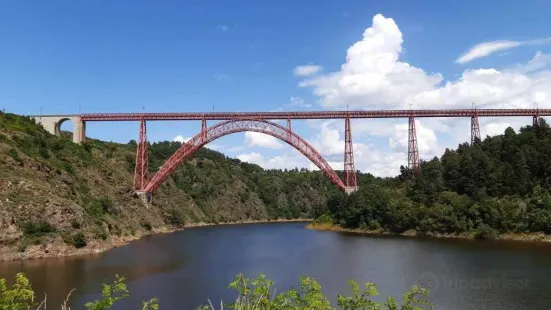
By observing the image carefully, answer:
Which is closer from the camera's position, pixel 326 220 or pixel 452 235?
pixel 452 235

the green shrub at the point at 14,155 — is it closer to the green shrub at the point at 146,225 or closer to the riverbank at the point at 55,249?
the riverbank at the point at 55,249

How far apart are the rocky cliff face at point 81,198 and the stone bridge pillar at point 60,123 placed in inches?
64.3

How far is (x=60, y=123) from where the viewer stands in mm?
61031

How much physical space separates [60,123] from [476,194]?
53.0m

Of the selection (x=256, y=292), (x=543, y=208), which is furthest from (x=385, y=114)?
(x=256, y=292)

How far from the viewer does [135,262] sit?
3200 cm

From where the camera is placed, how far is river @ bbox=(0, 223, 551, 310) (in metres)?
20.7

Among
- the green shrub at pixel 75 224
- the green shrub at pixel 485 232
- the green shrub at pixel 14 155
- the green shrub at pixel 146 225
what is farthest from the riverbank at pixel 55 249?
the green shrub at pixel 485 232

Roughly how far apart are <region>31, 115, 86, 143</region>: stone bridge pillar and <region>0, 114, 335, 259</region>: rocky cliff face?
5.36 ft

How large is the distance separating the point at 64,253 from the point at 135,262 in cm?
585

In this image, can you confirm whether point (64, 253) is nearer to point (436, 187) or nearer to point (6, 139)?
point (6, 139)

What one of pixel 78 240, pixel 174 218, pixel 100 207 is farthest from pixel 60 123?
pixel 78 240

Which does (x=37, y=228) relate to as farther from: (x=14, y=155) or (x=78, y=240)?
(x=14, y=155)

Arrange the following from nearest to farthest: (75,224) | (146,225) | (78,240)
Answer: (78,240), (75,224), (146,225)
